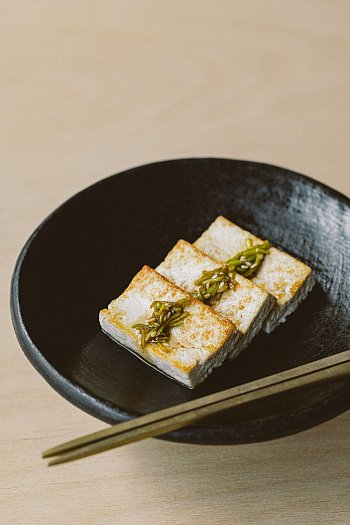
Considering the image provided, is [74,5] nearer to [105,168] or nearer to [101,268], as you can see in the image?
[105,168]

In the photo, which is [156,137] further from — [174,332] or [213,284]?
[174,332]

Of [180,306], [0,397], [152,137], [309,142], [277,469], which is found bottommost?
[0,397]

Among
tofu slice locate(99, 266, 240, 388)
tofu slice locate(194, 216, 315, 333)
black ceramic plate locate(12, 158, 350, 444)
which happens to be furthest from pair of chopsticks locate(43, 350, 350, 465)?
tofu slice locate(194, 216, 315, 333)

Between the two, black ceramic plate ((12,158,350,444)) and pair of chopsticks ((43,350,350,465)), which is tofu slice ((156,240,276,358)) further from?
pair of chopsticks ((43,350,350,465))

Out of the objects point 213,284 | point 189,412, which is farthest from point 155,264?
point 189,412

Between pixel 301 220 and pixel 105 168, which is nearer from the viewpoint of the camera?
pixel 301 220

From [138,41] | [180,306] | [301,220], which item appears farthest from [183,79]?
[180,306]

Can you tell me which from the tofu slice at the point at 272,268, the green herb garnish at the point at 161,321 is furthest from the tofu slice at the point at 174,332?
the tofu slice at the point at 272,268

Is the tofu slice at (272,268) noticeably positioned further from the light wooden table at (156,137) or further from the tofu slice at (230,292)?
the light wooden table at (156,137)
